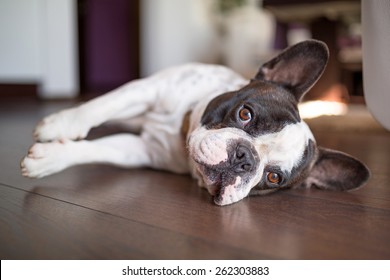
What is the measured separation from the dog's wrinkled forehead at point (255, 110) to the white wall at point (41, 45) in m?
4.80

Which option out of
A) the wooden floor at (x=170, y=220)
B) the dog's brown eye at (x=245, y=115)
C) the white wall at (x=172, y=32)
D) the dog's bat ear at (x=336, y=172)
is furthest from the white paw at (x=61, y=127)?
the white wall at (x=172, y=32)

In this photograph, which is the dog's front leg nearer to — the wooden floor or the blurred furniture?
the wooden floor

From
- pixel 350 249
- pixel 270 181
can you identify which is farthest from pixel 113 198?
pixel 350 249

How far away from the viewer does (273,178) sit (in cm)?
146

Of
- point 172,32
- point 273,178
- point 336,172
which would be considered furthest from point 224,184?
point 172,32

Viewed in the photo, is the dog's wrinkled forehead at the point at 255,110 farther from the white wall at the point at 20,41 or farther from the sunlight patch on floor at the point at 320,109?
the white wall at the point at 20,41

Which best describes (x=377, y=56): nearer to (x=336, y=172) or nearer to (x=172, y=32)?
(x=336, y=172)

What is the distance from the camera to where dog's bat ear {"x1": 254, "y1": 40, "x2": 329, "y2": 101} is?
5.49 ft

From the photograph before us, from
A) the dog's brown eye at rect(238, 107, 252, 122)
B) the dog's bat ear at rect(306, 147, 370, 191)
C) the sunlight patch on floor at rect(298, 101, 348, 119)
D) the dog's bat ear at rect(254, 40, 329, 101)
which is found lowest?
the sunlight patch on floor at rect(298, 101, 348, 119)

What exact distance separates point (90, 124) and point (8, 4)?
4.59 metres

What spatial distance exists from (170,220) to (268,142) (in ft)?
1.45

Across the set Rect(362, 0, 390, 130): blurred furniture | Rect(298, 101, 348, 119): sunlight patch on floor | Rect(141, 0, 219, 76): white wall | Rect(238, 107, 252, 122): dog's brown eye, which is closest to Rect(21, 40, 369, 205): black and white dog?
Rect(238, 107, 252, 122): dog's brown eye

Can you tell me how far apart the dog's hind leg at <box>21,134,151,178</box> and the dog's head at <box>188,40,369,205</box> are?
47 centimetres

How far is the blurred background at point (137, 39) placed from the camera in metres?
5.64
